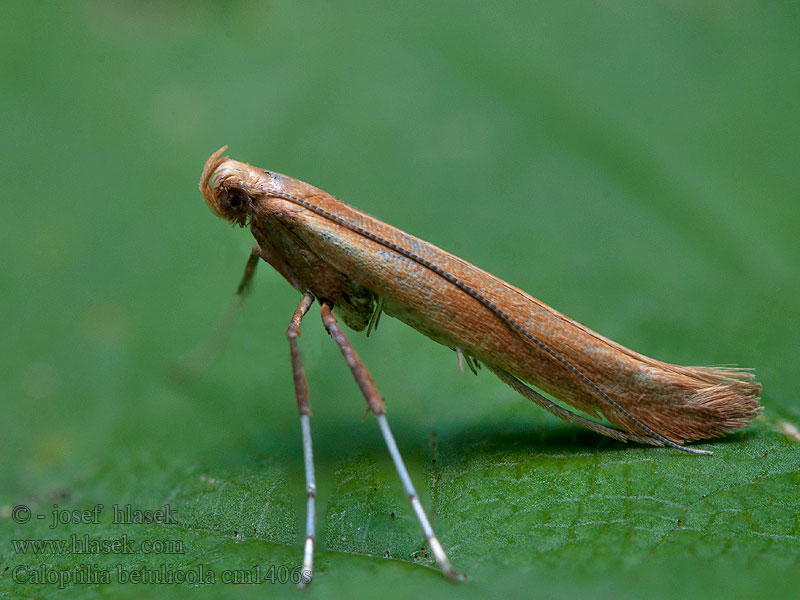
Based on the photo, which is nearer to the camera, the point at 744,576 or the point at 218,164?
the point at 744,576

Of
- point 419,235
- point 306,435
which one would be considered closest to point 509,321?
point 306,435

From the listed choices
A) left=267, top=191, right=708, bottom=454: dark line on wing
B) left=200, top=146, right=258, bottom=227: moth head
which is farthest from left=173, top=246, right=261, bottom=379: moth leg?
left=267, top=191, right=708, bottom=454: dark line on wing

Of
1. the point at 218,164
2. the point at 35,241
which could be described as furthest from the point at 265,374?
the point at 35,241

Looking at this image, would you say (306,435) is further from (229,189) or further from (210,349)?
(210,349)

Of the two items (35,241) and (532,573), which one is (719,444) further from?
(35,241)

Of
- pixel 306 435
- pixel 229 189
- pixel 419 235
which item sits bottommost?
pixel 306 435

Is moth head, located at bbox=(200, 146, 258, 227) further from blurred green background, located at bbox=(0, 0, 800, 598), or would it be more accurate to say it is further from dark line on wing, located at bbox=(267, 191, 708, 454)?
blurred green background, located at bbox=(0, 0, 800, 598)

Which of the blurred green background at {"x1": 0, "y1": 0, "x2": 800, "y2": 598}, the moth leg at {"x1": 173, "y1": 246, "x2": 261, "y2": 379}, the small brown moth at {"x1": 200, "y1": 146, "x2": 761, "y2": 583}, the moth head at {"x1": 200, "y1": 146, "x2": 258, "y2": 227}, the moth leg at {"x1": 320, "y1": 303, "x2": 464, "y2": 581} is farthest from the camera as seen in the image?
the moth leg at {"x1": 173, "y1": 246, "x2": 261, "y2": 379}
